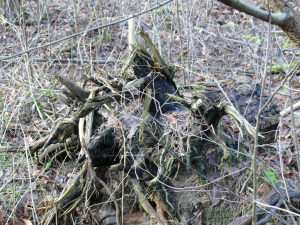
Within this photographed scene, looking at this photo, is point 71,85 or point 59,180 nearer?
point 71,85

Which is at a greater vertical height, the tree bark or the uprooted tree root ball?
the tree bark

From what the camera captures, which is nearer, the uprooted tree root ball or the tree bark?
the tree bark

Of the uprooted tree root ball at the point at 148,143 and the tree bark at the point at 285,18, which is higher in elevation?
the tree bark at the point at 285,18

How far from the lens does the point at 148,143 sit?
12.9 ft

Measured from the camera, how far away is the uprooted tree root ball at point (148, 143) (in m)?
3.72

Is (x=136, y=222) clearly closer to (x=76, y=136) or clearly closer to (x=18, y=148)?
(x=76, y=136)

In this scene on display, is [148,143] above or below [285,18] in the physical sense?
below

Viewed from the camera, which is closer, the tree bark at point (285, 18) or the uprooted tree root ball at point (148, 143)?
the tree bark at point (285, 18)

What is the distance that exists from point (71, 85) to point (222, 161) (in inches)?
85.9

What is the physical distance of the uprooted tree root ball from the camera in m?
3.72

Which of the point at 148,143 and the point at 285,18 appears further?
the point at 148,143

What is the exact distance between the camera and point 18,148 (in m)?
4.54

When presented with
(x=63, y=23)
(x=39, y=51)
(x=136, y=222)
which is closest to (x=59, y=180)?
(x=136, y=222)

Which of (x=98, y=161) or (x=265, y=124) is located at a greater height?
(x=265, y=124)
